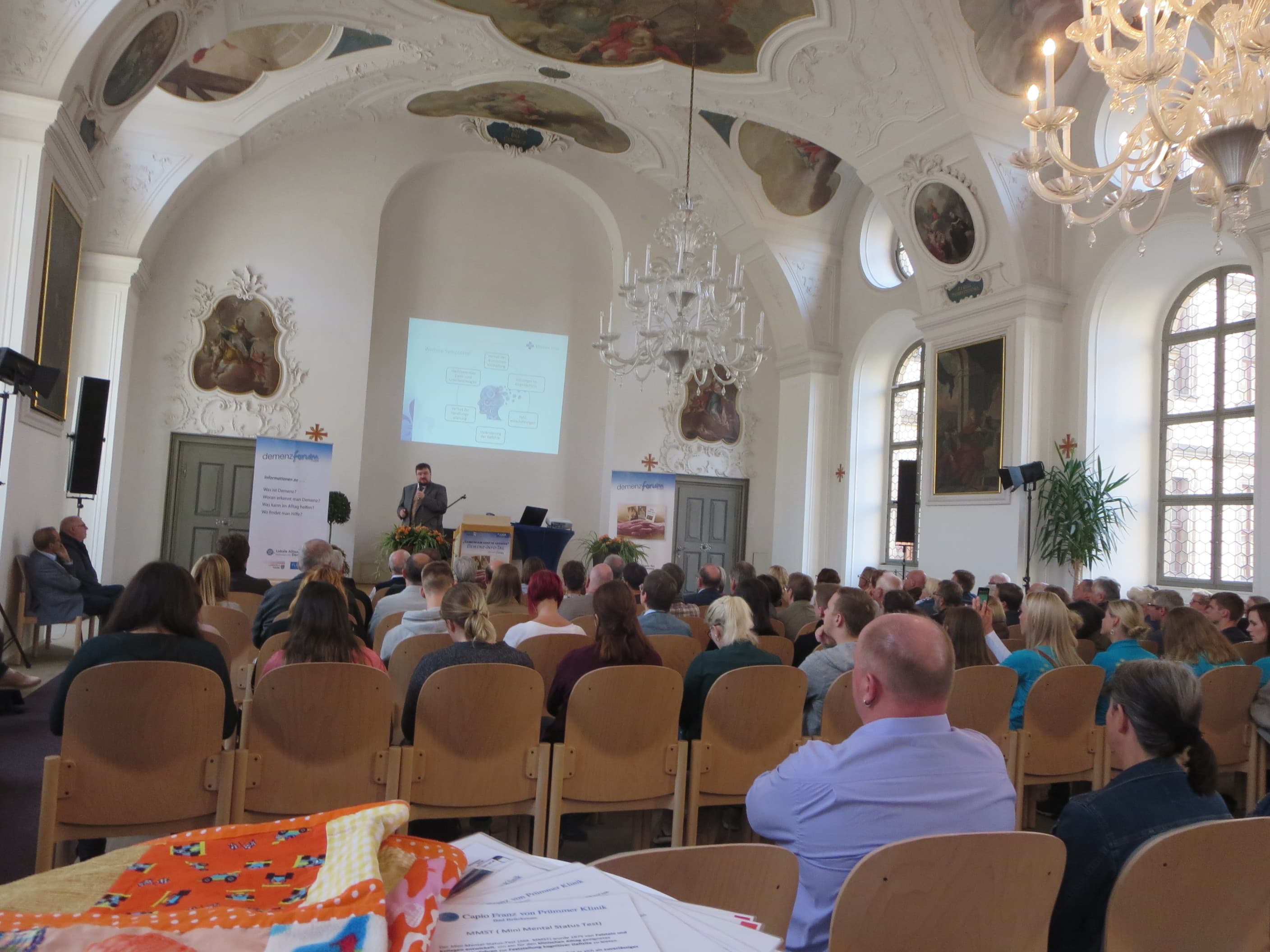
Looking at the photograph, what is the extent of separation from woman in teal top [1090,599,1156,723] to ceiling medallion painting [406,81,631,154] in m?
10.2

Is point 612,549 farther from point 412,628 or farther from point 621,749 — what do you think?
point 621,749

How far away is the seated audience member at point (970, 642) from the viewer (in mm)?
4223

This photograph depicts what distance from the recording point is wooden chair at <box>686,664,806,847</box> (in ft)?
11.9

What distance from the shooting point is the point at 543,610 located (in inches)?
188

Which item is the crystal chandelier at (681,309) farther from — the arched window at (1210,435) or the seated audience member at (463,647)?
the seated audience member at (463,647)

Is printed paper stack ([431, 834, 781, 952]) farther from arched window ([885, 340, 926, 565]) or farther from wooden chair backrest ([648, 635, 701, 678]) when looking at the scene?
arched window ([885, 340, 926, 565])

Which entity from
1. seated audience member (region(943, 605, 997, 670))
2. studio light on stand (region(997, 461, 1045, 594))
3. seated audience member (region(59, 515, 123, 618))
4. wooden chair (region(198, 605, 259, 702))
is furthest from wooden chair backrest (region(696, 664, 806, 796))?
studio light on stand (region(997, 461, 1045, 594))

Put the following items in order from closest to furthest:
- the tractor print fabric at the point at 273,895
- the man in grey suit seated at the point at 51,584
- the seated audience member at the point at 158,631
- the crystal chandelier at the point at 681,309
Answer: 1. the tractor print fabric at the point at 273,895
2. the seated audience member at the point at 158,631
3. the man in grey suit seated at the point at 51,584
4. the crystal chandelier at the point at 681,309

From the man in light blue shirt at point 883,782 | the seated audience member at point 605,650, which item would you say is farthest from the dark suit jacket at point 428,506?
the man in light blue shirt at point 883,782

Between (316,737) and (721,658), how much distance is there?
65.6 inches

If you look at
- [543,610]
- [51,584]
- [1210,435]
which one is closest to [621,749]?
[543,610]

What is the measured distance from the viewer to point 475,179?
1466 cm

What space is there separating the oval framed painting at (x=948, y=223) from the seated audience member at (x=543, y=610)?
8152 mm

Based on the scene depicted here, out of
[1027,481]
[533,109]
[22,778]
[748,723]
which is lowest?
[22,778]
